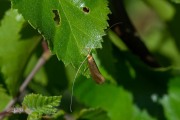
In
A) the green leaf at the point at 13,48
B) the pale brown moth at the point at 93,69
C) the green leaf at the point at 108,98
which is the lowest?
the green leaf at the point at 108,98

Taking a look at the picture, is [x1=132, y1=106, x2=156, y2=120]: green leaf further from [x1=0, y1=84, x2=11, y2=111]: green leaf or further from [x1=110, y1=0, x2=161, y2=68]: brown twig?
[x1=0, y1=84, x2=11, y2=111]: green leaf

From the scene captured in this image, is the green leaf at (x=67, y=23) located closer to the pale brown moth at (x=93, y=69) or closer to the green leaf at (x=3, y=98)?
the pale brown moth at (x=93, y=69)

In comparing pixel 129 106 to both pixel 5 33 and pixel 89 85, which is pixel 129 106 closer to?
pixel 89 85

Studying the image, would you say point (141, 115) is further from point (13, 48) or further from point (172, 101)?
point (13, 48)

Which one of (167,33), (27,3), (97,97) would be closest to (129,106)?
(97,97)

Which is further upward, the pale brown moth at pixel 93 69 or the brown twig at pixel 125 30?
the pale brown moth at pixel 93 69

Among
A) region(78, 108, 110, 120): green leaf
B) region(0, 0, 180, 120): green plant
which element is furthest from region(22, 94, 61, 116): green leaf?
region(78, 108, 110, 120): green leaf

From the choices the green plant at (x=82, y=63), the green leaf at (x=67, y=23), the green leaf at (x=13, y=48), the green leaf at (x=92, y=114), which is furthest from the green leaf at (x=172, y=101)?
the green leaf at (x=67, y=23)
